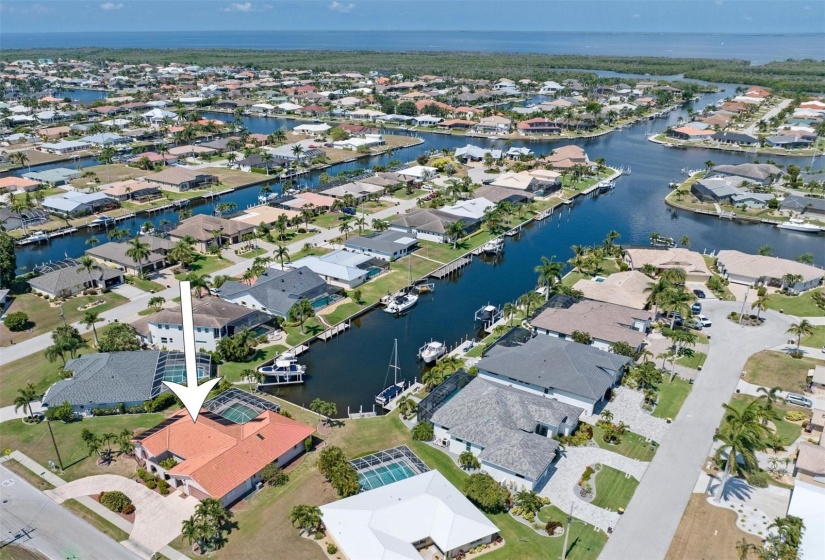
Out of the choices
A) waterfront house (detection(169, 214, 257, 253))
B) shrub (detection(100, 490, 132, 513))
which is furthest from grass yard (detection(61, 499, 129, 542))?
waterfront house (detection(169, 214, 257, 253))

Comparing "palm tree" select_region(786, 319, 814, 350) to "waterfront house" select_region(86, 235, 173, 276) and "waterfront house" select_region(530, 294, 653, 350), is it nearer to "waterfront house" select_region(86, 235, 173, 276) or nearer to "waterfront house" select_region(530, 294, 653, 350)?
"waterfront house" select_region(530, 294, 653, 350)

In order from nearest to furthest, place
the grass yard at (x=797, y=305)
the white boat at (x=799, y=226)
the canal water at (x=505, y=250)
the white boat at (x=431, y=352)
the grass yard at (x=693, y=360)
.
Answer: the grass yard at (x=693, y=360) < the canal water at (x=505, y=250) < the white boat at (x=431, y=352) < the grass yard at (x=797, y=305) < the white boat at (x=799, y=226)

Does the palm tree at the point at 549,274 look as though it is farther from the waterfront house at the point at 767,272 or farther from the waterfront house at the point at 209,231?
the waterfront house at the point at 209,231

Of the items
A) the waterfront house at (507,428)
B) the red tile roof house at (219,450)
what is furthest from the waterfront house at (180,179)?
the waterfront house at (507,428)

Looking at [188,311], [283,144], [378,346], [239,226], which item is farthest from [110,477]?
[283,144]

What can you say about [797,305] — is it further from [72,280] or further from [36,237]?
[36,237]

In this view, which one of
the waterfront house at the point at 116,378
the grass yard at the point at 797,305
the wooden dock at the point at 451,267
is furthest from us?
the wooden dock at the point at 451,267

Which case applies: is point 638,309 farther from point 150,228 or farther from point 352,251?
→ point 150,228
